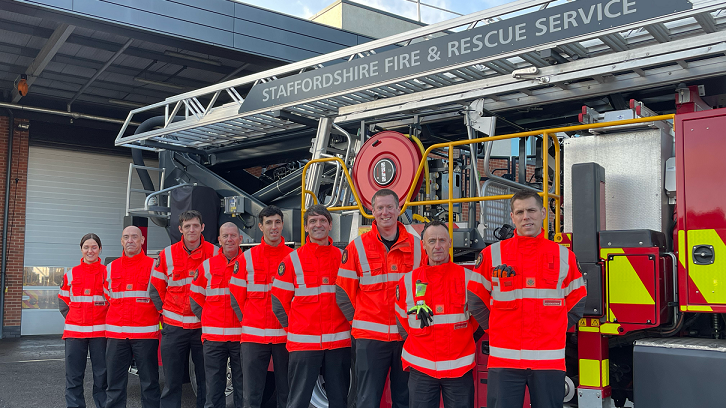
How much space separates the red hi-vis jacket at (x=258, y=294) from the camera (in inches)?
198

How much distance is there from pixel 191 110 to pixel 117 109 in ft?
27.4

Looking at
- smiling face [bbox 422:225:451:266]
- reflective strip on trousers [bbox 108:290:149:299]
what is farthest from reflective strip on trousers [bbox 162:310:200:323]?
smiling face [bbox 422:225:451:266]

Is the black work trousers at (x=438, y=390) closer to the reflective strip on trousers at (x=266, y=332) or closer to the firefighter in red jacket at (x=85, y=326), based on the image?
the reflective strip on trousers at (x=266, y=332)

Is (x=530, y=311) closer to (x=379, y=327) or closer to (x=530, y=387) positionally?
(x=530, y=387)

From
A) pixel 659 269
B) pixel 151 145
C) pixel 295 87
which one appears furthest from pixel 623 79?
pixel 151 145

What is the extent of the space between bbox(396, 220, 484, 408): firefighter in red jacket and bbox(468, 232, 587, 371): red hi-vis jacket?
22cm

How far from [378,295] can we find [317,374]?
2.71ft

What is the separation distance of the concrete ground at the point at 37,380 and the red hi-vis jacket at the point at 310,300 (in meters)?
3.12

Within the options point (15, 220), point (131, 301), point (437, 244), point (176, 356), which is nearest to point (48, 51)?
point (15, 220)

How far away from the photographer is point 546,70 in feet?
16.2

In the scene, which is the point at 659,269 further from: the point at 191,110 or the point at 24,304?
the point at 24,304

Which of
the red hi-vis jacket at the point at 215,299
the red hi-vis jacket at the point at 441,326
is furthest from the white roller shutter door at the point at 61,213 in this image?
the red hi-vis jacket at the point at 441,326

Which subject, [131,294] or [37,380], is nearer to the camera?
[131,294]

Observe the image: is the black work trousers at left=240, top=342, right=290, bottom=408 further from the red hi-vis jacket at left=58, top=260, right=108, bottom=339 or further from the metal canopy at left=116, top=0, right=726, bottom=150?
the metal canopy at left=116, top=0, right=726, bottom=150
